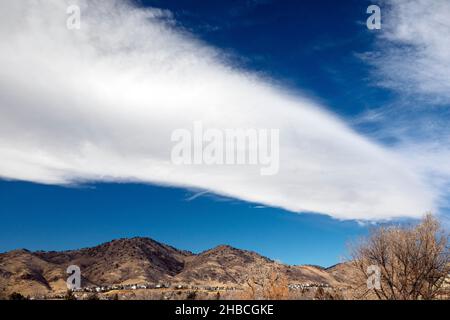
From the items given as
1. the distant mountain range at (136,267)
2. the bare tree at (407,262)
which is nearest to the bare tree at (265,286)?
the bare tree at (407,262)

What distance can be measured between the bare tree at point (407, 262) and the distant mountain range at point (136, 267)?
51.5 m

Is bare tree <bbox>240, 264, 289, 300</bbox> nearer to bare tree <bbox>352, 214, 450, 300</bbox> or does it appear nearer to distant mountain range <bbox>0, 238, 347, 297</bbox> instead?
bare tree <bbox>352, 214, 450, 300</bbox>

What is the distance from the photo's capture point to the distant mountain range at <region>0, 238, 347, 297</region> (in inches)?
3286

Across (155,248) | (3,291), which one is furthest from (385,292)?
(155,248)

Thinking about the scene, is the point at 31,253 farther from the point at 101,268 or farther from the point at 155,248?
the point at 155,248

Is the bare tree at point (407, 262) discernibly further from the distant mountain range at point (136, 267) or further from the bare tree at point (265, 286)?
the distant mountain range at point (136, 267)

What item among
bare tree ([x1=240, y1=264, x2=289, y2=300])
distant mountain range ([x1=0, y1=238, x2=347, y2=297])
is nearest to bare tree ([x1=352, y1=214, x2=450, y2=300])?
bare tree ([x1=240, y1=264, x2=289, y2=300])

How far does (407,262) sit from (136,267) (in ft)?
246

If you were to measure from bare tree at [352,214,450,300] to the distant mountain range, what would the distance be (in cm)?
5149

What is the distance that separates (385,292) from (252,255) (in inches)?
3697

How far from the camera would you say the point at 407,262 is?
76.8 feet

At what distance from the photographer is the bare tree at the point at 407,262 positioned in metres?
23.0
